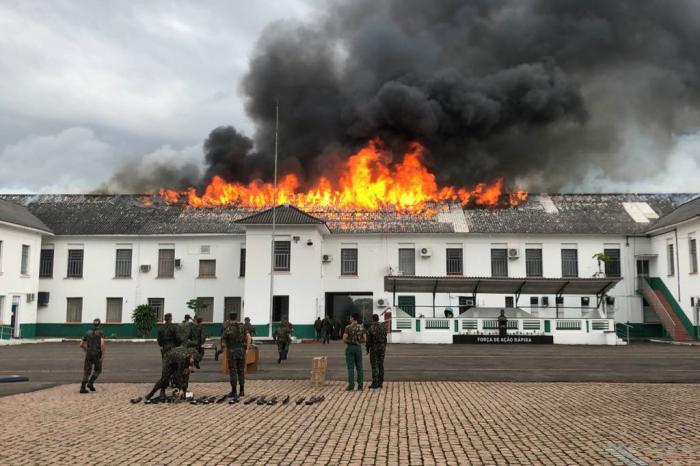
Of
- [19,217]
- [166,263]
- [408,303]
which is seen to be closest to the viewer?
[19,217]

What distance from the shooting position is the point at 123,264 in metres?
40.2

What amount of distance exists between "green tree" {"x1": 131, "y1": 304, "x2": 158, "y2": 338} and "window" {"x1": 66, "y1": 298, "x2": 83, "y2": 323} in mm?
5641

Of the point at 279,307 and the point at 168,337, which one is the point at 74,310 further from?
the point at 168,337

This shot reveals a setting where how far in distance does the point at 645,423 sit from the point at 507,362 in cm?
1110

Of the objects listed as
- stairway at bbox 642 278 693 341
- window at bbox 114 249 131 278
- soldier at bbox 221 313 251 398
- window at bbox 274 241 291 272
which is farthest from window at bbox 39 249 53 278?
stairway at bbox 642 278 693 341

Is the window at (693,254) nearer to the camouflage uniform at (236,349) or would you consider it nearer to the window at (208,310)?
the window at (208,310)

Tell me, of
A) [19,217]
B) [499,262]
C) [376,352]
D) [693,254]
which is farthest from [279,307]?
[693,254]

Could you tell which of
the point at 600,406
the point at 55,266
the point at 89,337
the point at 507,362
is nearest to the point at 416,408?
the point at 600,406

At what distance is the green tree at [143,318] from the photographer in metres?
35.8

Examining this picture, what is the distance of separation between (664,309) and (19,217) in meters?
39.8

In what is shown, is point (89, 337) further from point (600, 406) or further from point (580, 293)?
point (580, 293)

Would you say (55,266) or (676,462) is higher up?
(55,266)

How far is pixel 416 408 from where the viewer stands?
1088 cm

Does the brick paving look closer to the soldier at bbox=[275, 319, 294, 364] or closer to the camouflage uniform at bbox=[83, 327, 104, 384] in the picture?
the camouflage uniform at bbox=[83, 327, 104, 384]
